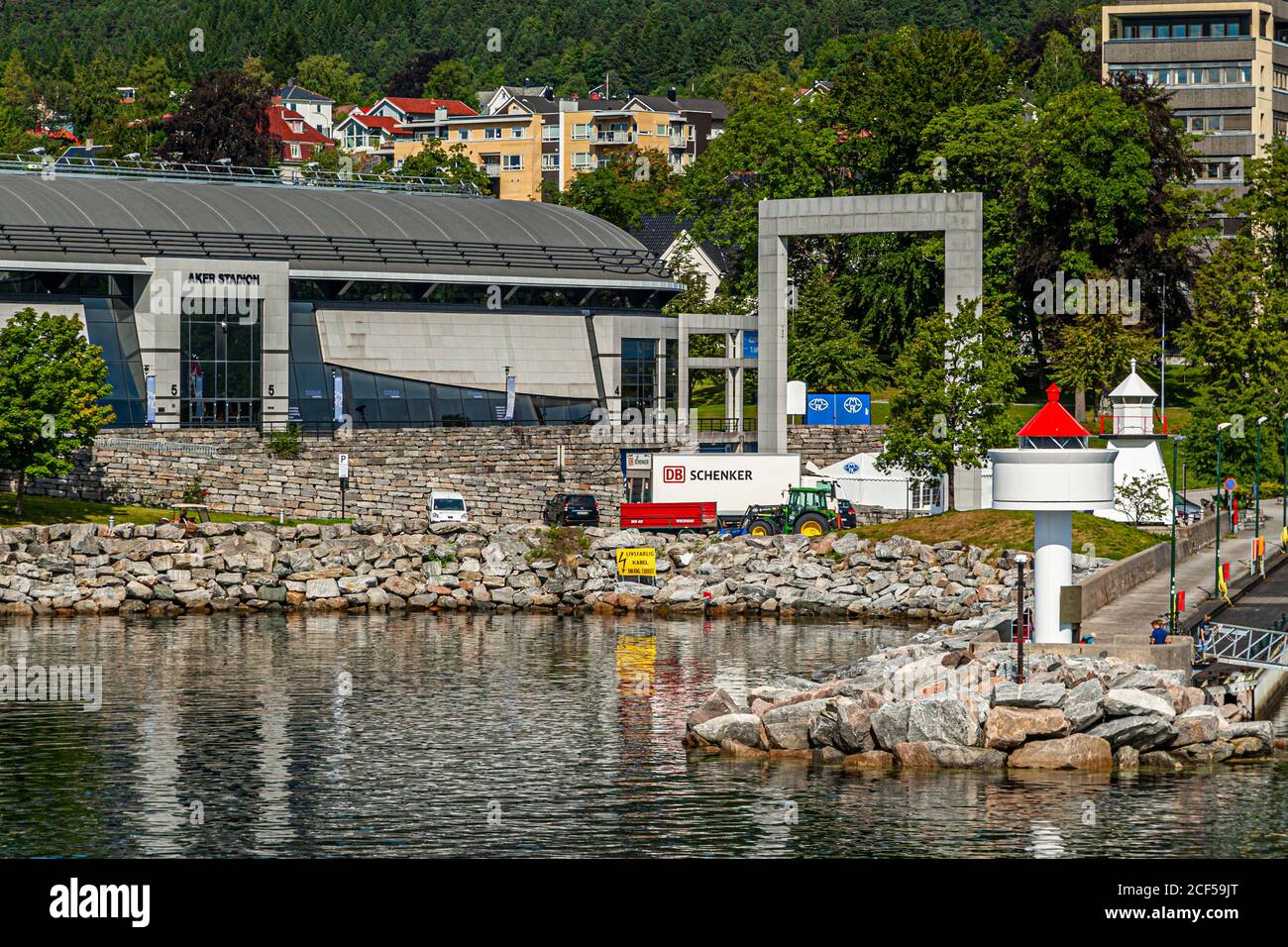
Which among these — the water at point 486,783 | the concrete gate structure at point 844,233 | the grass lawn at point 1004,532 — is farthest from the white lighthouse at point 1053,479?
the concrete gate structure at point 844,233

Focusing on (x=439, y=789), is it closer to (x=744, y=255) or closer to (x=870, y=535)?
(x=870, y=535)

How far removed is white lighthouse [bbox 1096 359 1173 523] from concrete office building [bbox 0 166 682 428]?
75.5ft

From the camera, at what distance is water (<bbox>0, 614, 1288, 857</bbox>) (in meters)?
35.8

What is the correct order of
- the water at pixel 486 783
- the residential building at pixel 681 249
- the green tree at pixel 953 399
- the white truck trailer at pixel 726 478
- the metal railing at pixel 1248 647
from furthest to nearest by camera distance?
the residential building at pixel 681 249 < the white truck trailer at pixel 726 478 < the green tree at pixel 953 399 < the metal railing at pixel 1248 647 < the water at pixel 486 783

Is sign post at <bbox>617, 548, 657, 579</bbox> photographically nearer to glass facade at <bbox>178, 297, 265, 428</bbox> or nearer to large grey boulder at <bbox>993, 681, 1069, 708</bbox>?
glass facade at <bbox>178, 297, 265, 428</bbox>

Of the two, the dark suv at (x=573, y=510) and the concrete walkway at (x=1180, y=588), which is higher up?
the dark suv at (x=573, y=510)

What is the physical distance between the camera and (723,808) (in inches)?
1521

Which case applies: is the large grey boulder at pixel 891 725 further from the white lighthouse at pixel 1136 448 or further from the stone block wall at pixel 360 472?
the stone block wall at pixel 360 472

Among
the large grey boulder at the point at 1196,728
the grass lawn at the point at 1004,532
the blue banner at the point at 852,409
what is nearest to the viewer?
the large grey boulder at the point at 1196,728

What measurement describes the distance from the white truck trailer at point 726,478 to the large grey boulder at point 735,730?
38000 millimetres

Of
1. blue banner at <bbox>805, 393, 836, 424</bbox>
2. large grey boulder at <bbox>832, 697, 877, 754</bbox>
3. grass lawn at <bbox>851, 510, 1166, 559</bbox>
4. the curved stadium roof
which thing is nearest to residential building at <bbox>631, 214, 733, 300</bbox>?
the curved stadium roof

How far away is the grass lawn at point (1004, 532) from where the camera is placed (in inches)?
2894

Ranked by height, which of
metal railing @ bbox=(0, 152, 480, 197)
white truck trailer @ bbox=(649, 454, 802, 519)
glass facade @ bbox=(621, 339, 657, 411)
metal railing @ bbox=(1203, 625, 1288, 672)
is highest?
metal railing @ bbox=(0, 152, 480, 197)

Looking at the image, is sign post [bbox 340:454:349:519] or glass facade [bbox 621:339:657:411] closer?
sign post [bbox 340:454:349:519]
